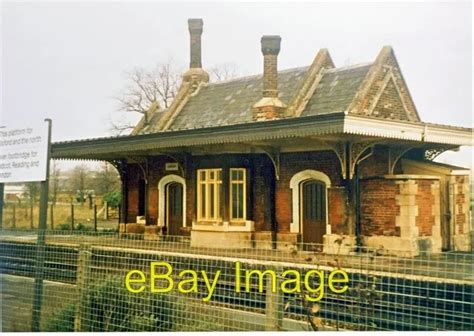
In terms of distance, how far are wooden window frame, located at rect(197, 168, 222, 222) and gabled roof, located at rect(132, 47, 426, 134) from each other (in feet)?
4.91

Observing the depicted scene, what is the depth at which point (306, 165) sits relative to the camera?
1395 cm

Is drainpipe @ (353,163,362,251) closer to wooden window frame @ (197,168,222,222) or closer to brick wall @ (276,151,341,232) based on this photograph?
brick wall @ (276,151,341,232)

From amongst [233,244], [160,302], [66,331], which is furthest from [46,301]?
[233,244]

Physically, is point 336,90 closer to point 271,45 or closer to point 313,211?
point 271,45

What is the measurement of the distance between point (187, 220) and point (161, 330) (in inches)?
441

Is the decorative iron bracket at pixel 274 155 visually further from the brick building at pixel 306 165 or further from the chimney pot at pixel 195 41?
the chimney pot at pixel 195 41

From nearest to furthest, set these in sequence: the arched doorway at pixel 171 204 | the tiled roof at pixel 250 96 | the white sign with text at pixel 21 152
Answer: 1. the white sign with text at pixel 21 152
2. the tiled roof at pixel 250 96
3. the arched doorway at pixel 171 204

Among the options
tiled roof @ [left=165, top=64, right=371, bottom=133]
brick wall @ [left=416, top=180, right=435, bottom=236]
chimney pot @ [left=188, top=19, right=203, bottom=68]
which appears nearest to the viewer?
brick wall @ [left=416, top=180, right=435, bottom=236]

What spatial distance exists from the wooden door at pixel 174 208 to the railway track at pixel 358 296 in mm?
8599

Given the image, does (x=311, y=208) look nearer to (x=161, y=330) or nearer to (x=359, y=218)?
(x=359, y=218)

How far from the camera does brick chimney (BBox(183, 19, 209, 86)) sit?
68.3 ft

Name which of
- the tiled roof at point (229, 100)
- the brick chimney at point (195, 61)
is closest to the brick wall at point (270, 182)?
the tiled roof at point (229, 100)

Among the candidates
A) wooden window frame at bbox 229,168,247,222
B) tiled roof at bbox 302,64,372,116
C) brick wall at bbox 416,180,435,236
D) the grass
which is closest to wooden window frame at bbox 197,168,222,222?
wooden window frame at bbox 229,168,247,222

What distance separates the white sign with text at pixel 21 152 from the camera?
6988mm
